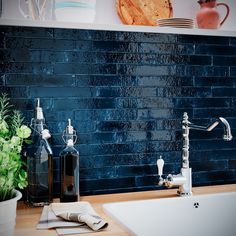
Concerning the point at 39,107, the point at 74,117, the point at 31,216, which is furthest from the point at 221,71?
the point at 31,216

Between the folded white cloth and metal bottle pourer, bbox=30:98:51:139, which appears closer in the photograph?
the folded white cloth

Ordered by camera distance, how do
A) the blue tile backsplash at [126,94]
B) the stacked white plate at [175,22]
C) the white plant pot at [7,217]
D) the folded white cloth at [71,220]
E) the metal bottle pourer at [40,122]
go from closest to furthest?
the white plant pot at [7,217] → the folded white cloth at [71,220] → the metal bottle pourer at [40,122] → the blue tile backsplash at [126,94] → the stacked white plate at [175,22]

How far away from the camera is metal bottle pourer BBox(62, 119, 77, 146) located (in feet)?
5.57

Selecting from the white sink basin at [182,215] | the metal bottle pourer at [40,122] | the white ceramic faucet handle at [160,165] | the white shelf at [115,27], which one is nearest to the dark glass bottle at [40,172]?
the metal bottle pourer at [40,122]

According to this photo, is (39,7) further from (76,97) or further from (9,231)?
(9,231)

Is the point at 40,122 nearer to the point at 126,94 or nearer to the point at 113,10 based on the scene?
the point at 126,94

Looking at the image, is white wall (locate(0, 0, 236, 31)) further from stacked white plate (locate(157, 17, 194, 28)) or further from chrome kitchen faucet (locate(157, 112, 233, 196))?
chrome kitchen faucet (locate(157, 112, 233, 196))

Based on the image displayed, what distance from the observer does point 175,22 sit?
74.5 inches

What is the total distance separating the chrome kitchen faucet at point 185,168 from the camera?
1797 millimetres

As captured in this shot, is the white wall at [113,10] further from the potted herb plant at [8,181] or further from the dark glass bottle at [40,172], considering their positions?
the potted herb plant at [8,181]

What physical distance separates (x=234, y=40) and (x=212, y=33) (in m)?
0.16

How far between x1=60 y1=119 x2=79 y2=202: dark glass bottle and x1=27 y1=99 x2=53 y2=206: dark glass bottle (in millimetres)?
50

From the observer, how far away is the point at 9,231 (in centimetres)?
128

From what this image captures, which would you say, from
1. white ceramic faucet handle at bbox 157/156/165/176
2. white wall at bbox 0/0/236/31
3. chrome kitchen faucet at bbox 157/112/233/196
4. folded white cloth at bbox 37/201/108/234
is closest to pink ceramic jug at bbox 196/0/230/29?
white wall at bbox 0/0/236/31
